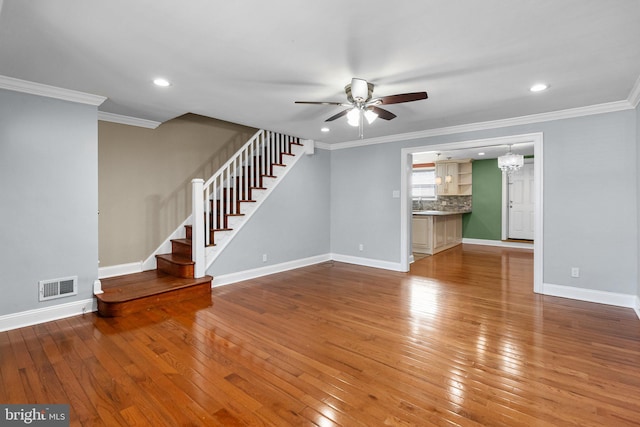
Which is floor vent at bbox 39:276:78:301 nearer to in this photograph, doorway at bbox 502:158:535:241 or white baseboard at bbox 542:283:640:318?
white baseboard at bbox 542:283:640:318

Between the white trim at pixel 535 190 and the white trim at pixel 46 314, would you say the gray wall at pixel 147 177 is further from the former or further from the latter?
the white trim at pixel 535 190

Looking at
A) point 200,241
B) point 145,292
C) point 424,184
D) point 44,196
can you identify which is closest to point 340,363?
point 145,292

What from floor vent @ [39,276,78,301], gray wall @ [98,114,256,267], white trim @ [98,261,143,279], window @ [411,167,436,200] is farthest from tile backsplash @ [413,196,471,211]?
floor vent @ [39,276,78,301]

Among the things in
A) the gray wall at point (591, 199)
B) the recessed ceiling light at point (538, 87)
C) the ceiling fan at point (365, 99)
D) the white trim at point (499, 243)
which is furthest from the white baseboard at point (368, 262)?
the white trim at point (499, 243)

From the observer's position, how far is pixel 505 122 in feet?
14.8

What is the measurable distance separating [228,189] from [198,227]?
0.72 m

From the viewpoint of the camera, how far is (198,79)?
3.07m

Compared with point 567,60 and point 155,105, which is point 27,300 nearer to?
point 155,105

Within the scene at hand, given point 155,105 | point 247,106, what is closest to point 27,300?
point 155,105

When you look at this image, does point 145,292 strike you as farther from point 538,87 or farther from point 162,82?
point 538,87

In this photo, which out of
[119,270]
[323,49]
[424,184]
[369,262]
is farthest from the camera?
[424,184]

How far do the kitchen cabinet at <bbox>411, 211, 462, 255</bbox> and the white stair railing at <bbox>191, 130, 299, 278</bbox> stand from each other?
355cm

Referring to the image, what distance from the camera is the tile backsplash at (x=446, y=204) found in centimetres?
912

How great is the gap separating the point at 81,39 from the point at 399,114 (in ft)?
11.2
